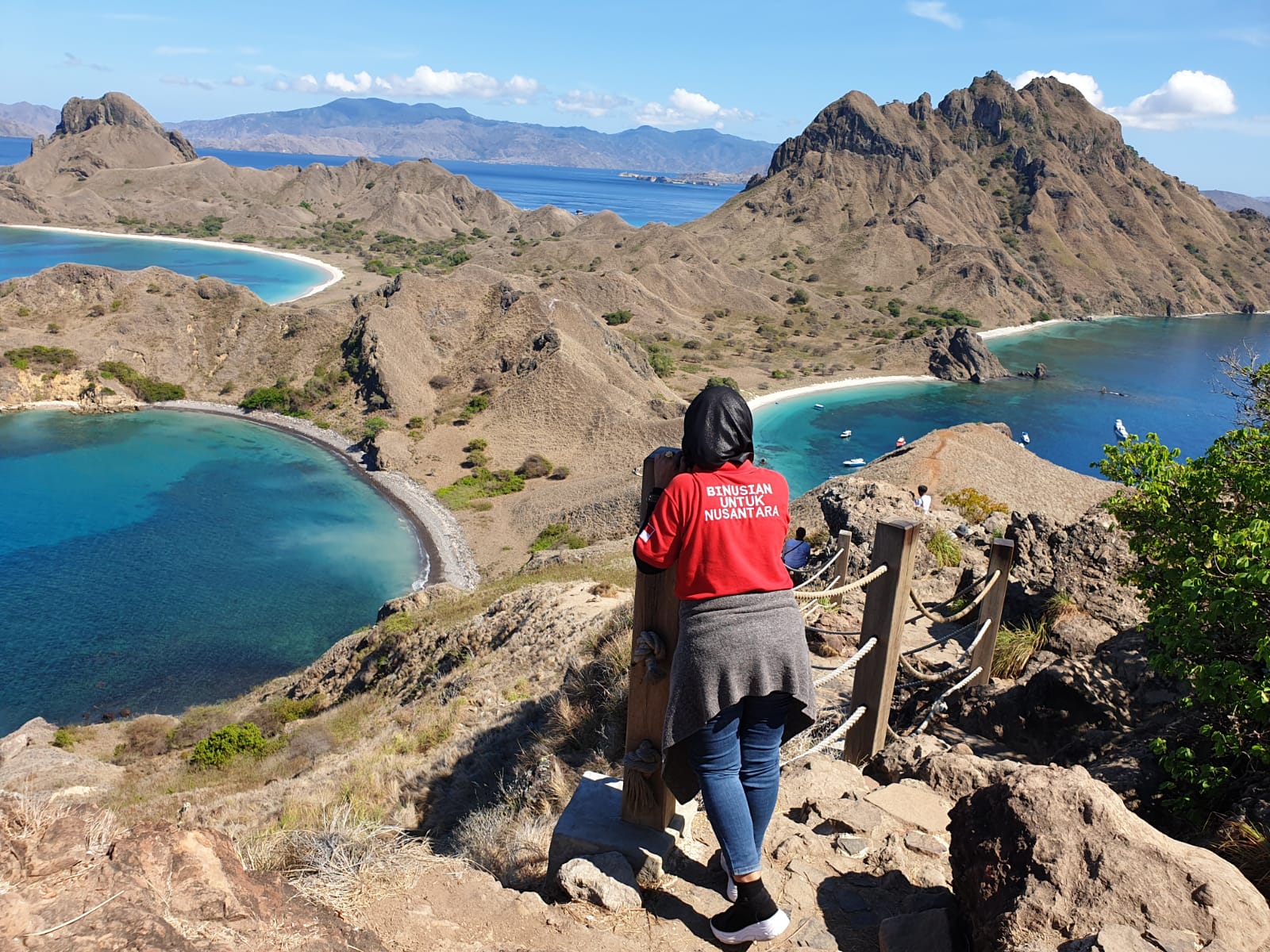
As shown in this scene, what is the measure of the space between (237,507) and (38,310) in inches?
1177

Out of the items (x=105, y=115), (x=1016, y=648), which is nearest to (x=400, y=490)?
(x=1016, y=648)

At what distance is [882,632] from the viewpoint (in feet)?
15.0

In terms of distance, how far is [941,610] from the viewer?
9.24 metres

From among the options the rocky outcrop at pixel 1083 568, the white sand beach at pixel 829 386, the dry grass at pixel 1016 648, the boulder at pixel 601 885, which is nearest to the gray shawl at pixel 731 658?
the boulder at pixel 601 885

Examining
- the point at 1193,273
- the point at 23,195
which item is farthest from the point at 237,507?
the point at 23,195

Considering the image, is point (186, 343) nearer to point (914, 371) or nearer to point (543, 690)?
point (543, 690)

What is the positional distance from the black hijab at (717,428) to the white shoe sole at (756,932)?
5.78 ft

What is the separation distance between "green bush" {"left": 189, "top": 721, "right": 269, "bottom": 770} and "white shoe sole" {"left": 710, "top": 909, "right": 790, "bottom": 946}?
39.2 feet

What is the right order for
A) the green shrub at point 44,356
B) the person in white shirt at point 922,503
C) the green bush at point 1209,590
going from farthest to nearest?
the green shrub at point 44,356 < the person in white shirt at point 922,503 < the green bush at point 1209,590

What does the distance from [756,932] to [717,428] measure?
193cm

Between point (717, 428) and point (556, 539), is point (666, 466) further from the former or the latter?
point (556, 539)

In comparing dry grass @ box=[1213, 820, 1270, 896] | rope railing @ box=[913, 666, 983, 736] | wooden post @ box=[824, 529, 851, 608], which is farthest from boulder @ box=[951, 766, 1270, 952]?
wooden post @ box=[824, 529, 851, 608]

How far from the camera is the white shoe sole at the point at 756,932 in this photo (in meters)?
3.08

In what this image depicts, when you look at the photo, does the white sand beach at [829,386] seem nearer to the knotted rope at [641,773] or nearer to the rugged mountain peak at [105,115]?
the knotted rope at [641,773]
